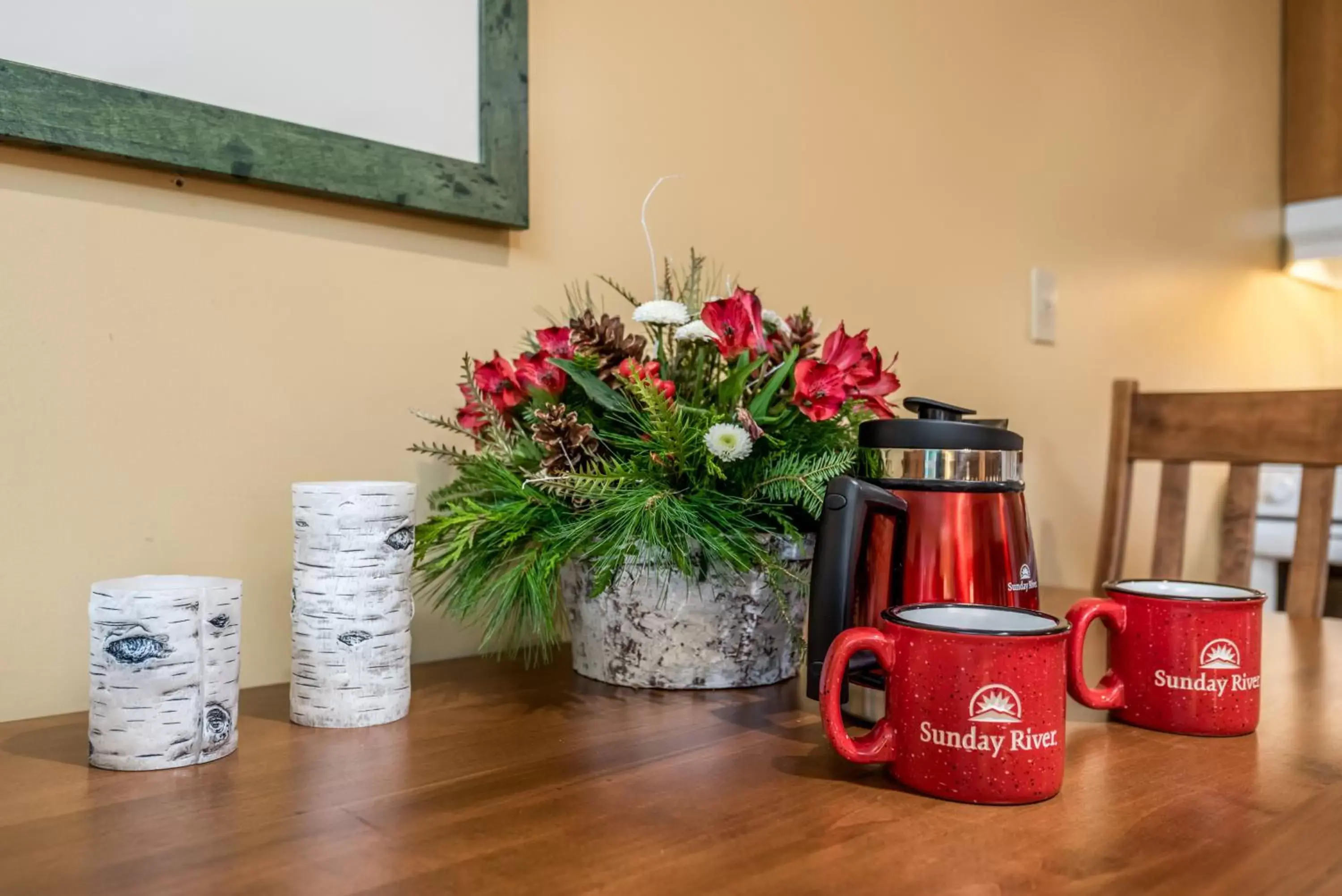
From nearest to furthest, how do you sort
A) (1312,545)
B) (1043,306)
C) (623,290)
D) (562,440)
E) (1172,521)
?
(562,440)
(623,290)
(1312,545)
(1172,521)
(1043,306)

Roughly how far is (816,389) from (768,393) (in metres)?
0.04

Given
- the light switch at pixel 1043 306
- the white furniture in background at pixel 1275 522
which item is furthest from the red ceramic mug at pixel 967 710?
the white furniture in background at pixel 1275 522

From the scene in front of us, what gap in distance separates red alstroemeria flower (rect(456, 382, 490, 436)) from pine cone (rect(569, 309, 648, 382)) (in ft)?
0.31

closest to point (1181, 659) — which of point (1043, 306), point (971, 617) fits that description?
point (971, 617)

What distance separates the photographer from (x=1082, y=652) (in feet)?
2.17

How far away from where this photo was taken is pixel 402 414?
877 millimetres

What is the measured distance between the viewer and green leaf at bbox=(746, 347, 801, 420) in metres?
0.73

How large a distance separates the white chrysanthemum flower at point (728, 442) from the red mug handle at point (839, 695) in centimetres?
17

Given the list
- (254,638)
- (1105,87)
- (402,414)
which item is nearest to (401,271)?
(402,414)

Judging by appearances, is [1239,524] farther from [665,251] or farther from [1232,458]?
[665,251]

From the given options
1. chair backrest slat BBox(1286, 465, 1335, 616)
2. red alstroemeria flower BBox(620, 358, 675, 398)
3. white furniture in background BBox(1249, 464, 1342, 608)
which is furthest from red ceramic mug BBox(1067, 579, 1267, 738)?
white furniture in background BBox(1249, 464, 1342, 608)

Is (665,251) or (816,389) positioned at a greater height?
(665,251)

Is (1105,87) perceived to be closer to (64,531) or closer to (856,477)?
(856,477)

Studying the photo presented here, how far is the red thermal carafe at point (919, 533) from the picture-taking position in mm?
614
